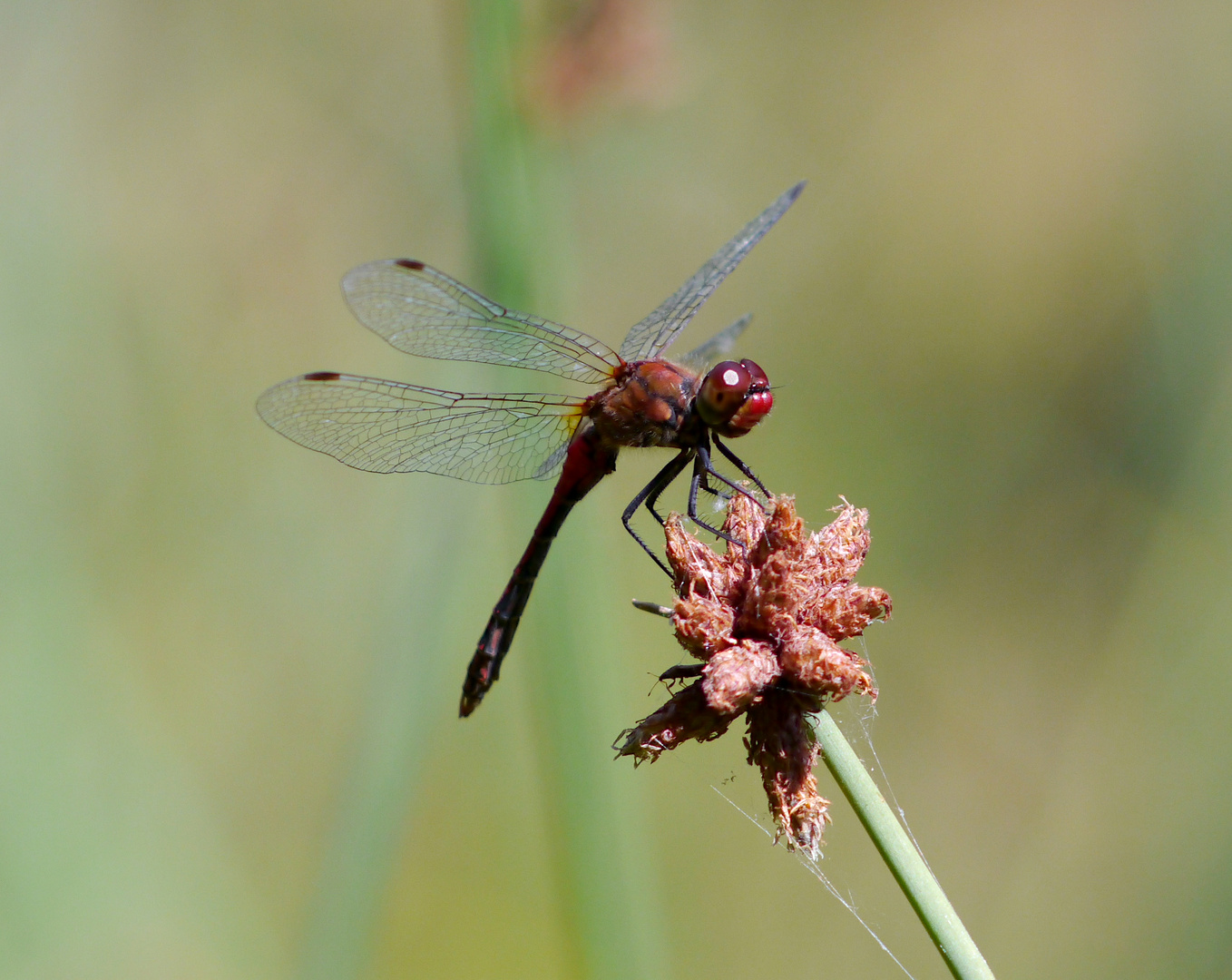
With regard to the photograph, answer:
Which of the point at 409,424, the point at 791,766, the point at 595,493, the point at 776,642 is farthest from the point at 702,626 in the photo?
the point at 595,493

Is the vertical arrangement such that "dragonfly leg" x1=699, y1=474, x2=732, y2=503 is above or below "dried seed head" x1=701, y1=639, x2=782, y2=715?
above

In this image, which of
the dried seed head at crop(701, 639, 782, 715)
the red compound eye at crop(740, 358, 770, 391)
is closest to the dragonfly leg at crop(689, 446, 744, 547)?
the red compound eye at crop(740, 358, 770, 391)

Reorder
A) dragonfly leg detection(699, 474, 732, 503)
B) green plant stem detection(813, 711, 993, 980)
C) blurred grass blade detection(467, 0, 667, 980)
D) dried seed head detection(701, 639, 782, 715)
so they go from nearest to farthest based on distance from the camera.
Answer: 1. green plant stem detection(813, 711, 993, 980)
2. dried seed head detection(701, 639, 782, 715)
3. dragonfly leg detection(699, 474, 732, 503)
4. blurred grass blade detection(467, 0, 667, 980)

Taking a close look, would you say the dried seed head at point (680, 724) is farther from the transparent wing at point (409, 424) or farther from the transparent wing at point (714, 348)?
the transparent wing at point (714, 348)

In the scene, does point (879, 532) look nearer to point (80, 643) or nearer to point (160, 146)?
point (80, 643)

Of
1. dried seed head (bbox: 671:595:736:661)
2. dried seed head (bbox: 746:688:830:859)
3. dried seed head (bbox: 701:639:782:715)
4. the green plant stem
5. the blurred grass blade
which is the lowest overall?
the green plant stem

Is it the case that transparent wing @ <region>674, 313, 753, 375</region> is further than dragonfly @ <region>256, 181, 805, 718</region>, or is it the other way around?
transparent wing @ <region>674, 313, 753, 375</region>

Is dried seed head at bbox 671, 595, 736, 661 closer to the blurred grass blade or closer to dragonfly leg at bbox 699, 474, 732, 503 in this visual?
dragonfly leg at bbox 699, 474, 732, 503

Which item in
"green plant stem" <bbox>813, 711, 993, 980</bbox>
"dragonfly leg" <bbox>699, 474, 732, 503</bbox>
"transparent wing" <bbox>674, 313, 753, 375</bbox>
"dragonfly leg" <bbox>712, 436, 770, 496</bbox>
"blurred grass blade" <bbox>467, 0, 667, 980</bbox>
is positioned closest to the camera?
"green plant stem" <bbox>813, 711, 993, 980</bbox>
